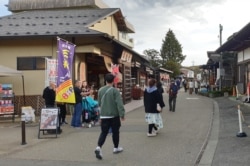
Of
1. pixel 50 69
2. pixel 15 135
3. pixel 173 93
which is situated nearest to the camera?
pixel 15 135

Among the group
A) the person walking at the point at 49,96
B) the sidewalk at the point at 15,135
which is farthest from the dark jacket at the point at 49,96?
the sidewalk at the point at 15,135

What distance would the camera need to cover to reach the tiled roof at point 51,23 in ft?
55.7

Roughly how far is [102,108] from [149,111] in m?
2.96

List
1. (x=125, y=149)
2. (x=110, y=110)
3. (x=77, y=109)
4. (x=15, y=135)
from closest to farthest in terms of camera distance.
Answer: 1. (x=110, y=110)
2. (x=125, y=149)
3. (x=15, y=135)
4. (x=77, y=109)

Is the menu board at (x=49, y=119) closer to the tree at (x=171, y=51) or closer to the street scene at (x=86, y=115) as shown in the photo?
the street scene at (x=86, y=115)

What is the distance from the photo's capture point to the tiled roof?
55.7ft

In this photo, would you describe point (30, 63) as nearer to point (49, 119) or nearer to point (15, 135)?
point (15, 135)

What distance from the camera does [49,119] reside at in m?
11.2

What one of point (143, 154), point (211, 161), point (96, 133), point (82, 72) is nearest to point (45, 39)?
point (82, 72)

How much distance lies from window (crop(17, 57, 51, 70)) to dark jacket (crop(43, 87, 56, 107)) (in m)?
5.00

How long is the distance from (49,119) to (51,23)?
29.5ft

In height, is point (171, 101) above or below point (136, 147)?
above

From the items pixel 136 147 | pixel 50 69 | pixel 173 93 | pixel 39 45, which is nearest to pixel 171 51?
pixel 173 93

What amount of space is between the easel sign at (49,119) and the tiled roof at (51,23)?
5.99 m
